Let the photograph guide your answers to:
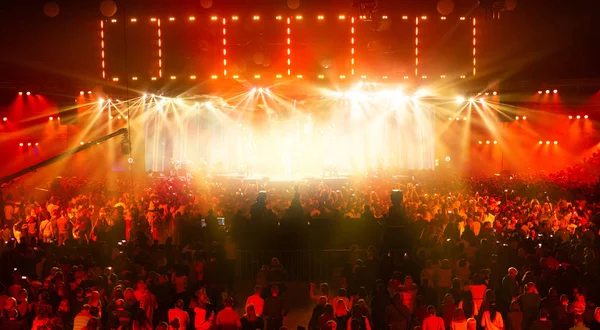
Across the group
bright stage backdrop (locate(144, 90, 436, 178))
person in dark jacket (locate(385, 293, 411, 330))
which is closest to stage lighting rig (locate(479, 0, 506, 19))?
person in dark jacket (locate(385, 293, 411, 330))

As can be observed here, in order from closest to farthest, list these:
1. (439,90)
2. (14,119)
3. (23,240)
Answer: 1. (23,240)
2. (439,90)
3. (14,119)

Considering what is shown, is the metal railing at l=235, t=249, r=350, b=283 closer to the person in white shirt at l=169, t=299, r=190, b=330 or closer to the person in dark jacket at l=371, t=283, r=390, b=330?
the person in dark jacket at l=371, t=283, r=390, b=330

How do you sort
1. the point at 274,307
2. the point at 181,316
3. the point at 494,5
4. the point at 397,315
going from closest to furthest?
the point at 181,316, the point at 397,315, the point at 274,307, the point at 494,5

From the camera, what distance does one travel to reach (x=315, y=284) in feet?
34.6

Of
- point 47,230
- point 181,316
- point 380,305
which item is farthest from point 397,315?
point 47,230

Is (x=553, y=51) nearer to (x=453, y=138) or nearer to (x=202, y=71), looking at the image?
(x=453, y=138)

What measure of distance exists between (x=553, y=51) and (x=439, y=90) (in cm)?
418

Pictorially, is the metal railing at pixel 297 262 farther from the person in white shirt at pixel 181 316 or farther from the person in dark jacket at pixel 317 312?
the person in white shirt at pixel 181 316

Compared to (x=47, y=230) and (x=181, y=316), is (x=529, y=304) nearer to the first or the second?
(x=181, y=316)

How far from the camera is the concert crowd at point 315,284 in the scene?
740 cm

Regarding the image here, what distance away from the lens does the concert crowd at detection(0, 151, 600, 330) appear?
7.40m

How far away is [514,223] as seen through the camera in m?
13.0

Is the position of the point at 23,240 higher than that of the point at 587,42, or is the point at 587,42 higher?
the point at 587,42

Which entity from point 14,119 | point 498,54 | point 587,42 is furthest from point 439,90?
point 14,119
